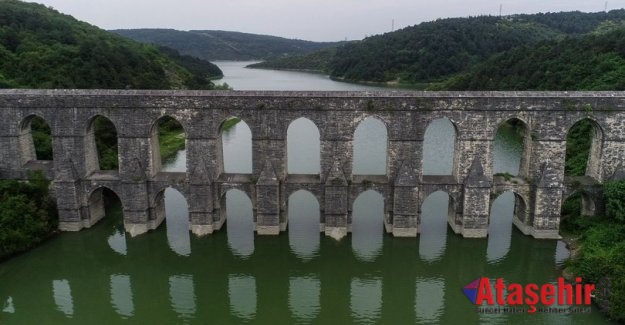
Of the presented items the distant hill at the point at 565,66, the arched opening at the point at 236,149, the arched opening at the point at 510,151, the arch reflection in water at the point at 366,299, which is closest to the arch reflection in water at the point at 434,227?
the arch reflection in water at the point at 366,299

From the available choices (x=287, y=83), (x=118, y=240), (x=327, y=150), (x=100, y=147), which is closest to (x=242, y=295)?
(x=327, y=150)

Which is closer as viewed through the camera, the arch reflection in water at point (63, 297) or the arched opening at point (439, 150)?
the arch reflection in water at point (63, 297)

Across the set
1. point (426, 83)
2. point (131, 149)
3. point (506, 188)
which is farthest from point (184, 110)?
point (426, 83)

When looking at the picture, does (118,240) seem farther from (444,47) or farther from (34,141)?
(444,47)

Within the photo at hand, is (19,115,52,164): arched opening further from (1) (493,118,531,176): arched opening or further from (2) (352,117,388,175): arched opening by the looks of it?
(1) (493,118,531,176): arched opening

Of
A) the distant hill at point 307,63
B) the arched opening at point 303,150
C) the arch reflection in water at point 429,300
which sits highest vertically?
the distant hill at point 307,63

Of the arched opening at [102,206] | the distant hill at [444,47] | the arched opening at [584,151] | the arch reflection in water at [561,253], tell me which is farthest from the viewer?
the distant hill at [444,47]

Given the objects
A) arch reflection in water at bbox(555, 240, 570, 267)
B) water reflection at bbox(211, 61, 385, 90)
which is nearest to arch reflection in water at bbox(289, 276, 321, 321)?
arch reflection in water at bbox(555, 240, 570, 267)

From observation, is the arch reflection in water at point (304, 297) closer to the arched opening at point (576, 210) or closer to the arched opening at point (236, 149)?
the arched opening at point (236, 149)
